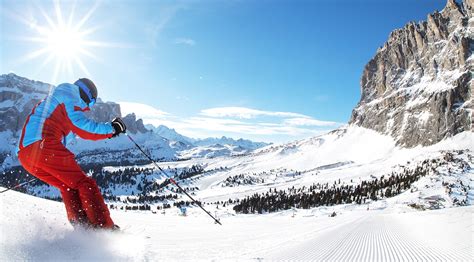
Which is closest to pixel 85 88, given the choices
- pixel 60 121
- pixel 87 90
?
pixel 87 90

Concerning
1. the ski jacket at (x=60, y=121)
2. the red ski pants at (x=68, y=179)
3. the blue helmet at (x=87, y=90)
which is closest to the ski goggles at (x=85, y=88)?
the blue helmet at (x=87, y=90)

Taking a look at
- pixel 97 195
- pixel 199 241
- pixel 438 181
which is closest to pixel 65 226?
pixel 97 195

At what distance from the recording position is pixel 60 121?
7.50 metres

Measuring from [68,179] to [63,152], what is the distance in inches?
23.0

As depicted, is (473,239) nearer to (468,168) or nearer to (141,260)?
(141,260)

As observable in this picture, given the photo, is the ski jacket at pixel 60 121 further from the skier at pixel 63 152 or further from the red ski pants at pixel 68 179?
the red ski pants at pixel 68 179

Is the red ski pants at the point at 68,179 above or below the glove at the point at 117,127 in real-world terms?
below

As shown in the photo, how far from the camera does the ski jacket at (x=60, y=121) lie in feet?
23.7

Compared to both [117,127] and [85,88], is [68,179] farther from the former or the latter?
[85,88]

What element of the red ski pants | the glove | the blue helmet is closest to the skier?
the red ski pants

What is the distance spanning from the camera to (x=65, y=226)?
719 centimetres

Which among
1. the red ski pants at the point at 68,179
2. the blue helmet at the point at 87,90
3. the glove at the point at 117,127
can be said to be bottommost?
the red ski pants at the point at 68,179

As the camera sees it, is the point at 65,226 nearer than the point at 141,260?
No

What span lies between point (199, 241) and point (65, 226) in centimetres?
296
